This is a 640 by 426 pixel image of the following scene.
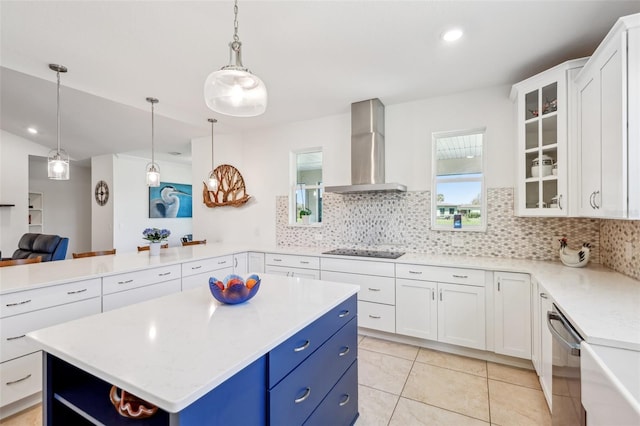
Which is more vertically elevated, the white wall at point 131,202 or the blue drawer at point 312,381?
the white wall at point 131,202

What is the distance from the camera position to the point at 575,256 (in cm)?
232

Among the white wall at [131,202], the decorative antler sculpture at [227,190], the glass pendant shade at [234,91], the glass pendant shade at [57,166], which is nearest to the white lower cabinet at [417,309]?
the glass pendant shade at [234,91]

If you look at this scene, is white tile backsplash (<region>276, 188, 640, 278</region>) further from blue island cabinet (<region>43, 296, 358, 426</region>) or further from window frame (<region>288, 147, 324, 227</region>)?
blue island cabinet (<region>43, 296, 358, 426</region>)

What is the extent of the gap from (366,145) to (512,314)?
7.16ft

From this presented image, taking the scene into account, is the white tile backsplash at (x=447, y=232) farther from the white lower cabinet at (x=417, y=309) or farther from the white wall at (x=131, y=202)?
the white wall at (x=131, y=202)

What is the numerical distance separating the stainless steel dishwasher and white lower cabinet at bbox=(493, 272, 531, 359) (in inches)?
30.9

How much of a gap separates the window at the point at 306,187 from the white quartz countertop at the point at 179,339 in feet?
8.15

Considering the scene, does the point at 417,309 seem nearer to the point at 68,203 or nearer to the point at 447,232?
the point at 447,232

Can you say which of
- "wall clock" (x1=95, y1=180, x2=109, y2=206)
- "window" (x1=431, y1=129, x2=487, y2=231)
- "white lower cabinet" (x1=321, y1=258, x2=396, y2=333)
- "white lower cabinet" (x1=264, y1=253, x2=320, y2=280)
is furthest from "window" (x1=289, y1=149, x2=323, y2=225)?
"wall clock" (x1=95, y1=180, x2=109, y2=206)

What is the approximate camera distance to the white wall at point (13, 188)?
5.41 meters

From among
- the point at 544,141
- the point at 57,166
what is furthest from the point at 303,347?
the point at 57,166

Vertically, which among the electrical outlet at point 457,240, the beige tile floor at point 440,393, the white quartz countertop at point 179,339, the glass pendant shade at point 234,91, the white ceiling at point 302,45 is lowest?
the beige tile floor at point 440,393

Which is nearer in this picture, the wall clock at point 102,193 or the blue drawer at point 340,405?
the blue drawer at point 340,405

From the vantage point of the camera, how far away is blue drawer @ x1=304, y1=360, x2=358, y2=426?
4.52 ft
